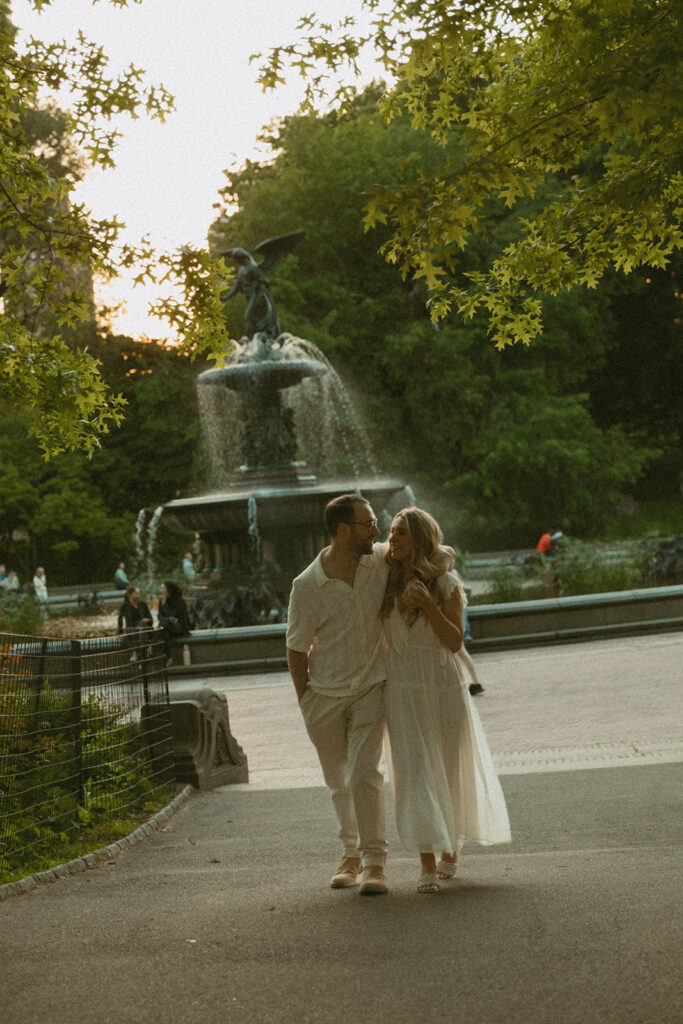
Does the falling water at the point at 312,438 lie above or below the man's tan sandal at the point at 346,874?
above

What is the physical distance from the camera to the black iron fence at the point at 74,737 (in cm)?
701

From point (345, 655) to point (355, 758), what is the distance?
430mm

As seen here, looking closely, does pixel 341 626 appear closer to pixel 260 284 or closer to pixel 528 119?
pixel 528 119

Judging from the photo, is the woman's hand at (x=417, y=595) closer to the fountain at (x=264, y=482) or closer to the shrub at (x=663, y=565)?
the fountain at (x=264, y=482)

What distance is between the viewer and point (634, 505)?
5425cm

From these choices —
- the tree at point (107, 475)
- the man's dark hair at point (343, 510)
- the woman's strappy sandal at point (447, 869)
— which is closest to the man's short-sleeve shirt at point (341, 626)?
the man's dark hair at point (343, 510)

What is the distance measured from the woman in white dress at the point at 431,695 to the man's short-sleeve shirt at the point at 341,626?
72 mm

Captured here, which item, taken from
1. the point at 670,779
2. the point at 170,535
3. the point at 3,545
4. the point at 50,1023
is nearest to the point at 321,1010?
the point at 50,1023

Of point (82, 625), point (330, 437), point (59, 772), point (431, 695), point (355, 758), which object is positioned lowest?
point (82, 625)

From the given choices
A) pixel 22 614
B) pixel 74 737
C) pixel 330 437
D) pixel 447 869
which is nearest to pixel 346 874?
pixel 447 869

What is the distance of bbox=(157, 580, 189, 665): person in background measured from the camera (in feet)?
63.9

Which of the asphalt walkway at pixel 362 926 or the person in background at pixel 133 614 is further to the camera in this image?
the person in background at pixel 133 614

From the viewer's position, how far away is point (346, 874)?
561 cm

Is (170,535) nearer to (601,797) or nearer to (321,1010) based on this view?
(601,797)
